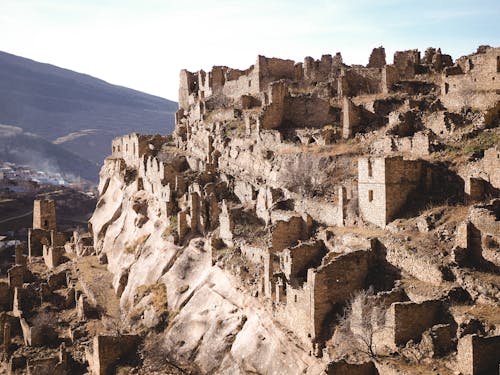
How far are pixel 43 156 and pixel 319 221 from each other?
543 ft

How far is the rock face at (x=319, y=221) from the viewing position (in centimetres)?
2320

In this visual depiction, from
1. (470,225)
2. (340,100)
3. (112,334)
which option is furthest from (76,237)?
(470,225)

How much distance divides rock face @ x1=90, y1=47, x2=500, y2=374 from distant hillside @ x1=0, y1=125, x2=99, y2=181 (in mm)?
133250

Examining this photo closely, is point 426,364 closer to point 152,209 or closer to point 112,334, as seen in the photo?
point 112,334

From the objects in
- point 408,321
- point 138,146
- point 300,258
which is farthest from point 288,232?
point 138,146

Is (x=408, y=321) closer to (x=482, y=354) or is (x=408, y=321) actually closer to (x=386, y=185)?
(x=482, y=354)

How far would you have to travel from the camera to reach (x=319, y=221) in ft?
104

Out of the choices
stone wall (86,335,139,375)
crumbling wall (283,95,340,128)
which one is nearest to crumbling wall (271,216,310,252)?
stone wall (86,335,139,375)

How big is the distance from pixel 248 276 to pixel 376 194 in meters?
7.43

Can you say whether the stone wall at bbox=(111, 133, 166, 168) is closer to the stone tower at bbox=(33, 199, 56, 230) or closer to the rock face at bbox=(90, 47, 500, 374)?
the rock face at bbox=(90, 47, 500, 374)

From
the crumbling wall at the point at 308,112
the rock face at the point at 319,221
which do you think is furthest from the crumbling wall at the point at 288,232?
the crumbling wall at the point at 308,112

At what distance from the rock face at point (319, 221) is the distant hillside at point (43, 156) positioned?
133250mm

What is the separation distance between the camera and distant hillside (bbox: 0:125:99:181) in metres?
180

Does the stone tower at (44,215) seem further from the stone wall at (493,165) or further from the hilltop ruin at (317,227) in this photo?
the stone wall at (493,165)
